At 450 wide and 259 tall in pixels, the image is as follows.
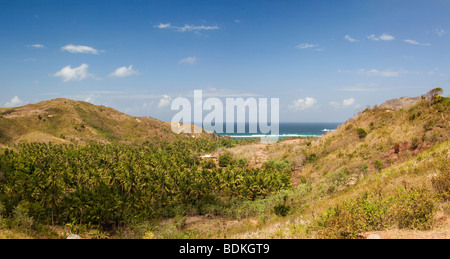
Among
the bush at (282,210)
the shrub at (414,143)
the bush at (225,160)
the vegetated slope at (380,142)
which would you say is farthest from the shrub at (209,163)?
the shrub at (414,143)

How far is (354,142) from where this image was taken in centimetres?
5622

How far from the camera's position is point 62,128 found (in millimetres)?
157375

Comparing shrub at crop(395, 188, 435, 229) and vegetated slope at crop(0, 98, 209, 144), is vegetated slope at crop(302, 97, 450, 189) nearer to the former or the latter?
shrub at crop(395, 188, 435, 229)

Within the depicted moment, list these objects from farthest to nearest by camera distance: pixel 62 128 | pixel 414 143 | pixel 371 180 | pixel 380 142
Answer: pixel 62 128
pixel 380 142
pixel 414 143
pixel 371 180

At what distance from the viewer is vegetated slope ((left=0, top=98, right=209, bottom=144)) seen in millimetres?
132500

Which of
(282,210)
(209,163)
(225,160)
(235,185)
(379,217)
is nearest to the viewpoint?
(379,217)

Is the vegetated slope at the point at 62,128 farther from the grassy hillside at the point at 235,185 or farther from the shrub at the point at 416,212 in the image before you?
the shrub at the point at 416,212

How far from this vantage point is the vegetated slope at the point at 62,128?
13250 cm

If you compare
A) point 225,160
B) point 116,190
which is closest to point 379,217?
point 116,190

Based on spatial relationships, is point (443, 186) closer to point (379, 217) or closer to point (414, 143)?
point (379, 217)

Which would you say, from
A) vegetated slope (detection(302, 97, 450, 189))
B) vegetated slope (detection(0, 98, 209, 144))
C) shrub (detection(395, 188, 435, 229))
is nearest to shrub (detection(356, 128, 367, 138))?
vegetated slope (detection(302, 97, 450, 189))
